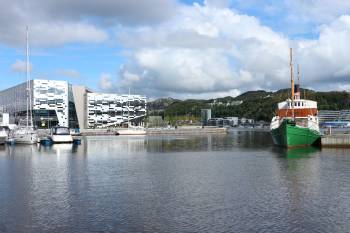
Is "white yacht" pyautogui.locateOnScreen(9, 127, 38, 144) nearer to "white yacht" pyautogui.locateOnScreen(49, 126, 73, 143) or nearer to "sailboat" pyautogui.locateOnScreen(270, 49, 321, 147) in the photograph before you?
"white yacht" pyautogui.locateOnScreen(49, 126, 73, 143)

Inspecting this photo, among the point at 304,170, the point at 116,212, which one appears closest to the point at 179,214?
the point at 116,212

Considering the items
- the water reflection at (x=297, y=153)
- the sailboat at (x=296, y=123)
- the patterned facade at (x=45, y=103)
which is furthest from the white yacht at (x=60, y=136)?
the patterned facade at (x=45, y=103)

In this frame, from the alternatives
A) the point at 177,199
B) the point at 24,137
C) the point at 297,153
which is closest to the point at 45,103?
the point at 24,137

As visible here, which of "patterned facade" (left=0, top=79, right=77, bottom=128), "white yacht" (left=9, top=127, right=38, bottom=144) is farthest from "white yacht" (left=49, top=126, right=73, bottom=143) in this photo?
"patterned facade" (left=0, top=79, right=77, bottom=128)

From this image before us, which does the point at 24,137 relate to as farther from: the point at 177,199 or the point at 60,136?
the point at 177,199

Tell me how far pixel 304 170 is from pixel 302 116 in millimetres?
41346

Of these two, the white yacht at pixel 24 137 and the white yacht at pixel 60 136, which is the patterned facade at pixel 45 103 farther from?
the white yacht at pixel 60 136

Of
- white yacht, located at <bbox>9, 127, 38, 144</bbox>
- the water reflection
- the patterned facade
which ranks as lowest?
the water reflection

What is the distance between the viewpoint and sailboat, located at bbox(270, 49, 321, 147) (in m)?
72.5

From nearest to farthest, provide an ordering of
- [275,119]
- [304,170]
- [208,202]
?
[208,202] → [304,170] → [275,119]

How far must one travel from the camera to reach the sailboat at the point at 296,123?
72.5 metres

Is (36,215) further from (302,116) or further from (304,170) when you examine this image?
(302,116)

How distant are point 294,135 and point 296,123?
6.88 meters

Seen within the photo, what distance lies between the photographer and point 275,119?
8538cm
